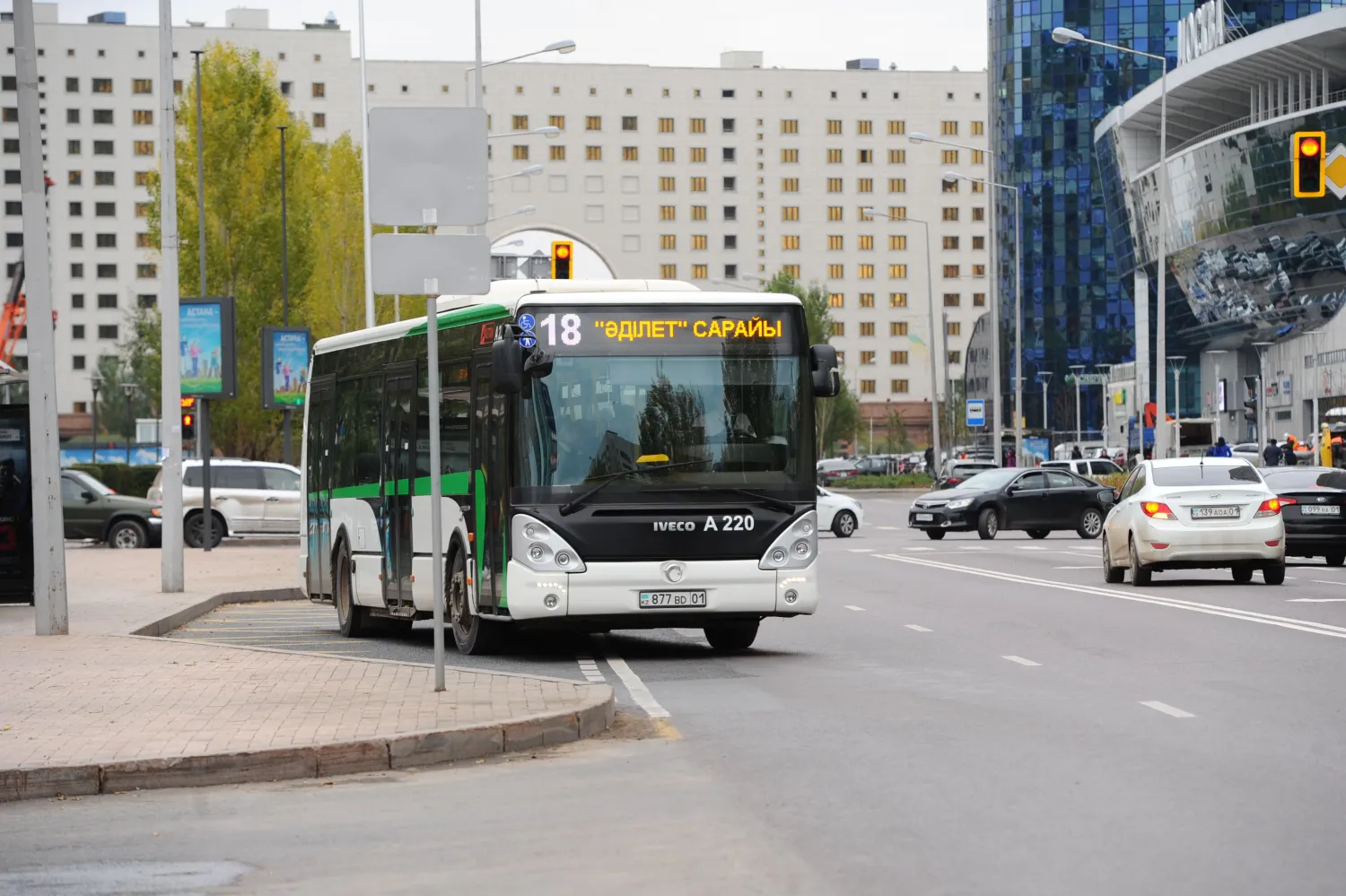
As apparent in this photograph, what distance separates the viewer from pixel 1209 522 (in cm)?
2462

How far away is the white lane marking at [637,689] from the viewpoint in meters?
12.1

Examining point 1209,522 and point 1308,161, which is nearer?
point 1209,522

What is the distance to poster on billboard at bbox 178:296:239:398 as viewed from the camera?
3284 cm

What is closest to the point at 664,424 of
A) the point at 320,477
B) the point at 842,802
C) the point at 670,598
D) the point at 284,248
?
the point at 670,598

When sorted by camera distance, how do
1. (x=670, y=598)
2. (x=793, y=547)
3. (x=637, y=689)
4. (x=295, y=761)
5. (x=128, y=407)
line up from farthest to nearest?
(x=128, y=407)
(x=793, y=547)
(x=670, y=598)
(x=637, y=689)
(x=295, y=761)

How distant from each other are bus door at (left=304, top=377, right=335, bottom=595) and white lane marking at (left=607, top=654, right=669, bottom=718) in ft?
16.1

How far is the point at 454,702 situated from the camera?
11602 millimetres

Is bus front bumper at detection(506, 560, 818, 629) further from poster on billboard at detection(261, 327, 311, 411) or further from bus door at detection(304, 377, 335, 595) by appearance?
poster on billboard at detection(261, 327, 311, 411)

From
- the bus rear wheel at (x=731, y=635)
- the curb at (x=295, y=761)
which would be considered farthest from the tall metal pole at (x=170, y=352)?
the curb at (x=295, y=761)

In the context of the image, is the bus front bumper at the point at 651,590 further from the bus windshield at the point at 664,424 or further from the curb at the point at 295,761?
the curb at the point at 295,761

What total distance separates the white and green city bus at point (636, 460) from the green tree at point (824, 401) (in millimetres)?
114762

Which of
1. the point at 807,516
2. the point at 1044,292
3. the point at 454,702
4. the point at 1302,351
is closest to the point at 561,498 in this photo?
the point at 807,516

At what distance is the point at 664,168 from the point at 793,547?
145 metres

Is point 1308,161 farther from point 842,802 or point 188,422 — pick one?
point 188,422
